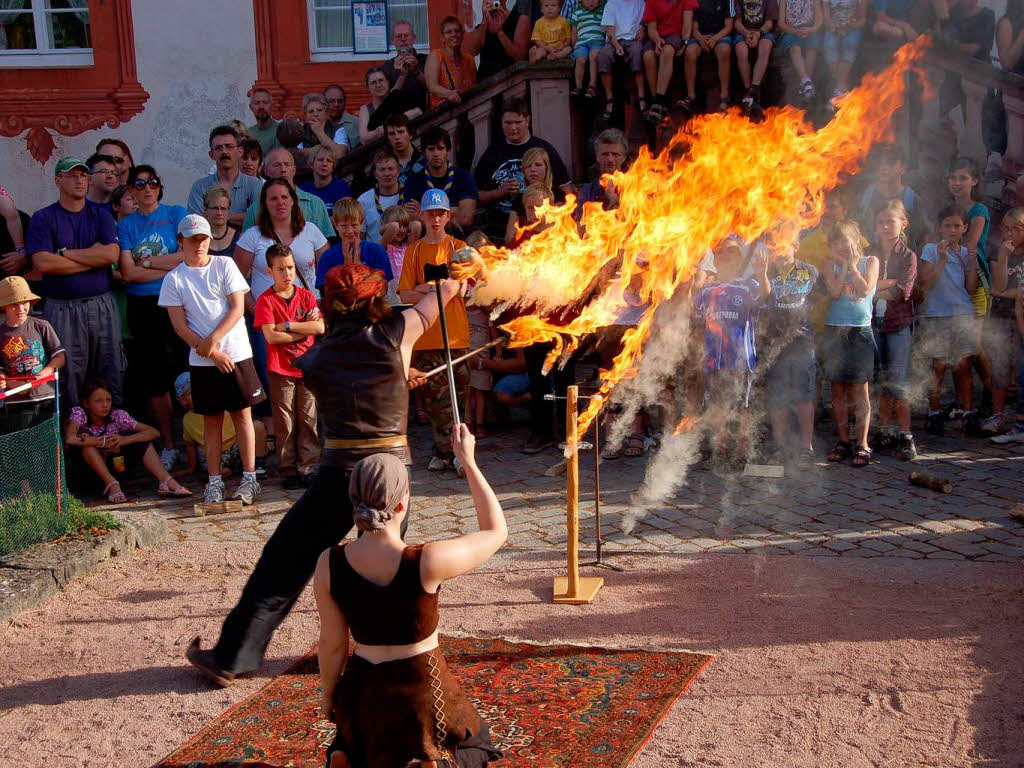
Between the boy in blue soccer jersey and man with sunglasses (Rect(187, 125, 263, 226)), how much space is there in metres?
4.26

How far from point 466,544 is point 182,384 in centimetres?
603

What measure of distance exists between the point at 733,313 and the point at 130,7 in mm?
9950

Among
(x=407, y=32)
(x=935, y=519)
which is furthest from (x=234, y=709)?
(x=407, y=32)

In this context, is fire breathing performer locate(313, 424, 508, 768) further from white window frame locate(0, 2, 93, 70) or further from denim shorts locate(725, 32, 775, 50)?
white window frame locate(0, 2, 93, 70)

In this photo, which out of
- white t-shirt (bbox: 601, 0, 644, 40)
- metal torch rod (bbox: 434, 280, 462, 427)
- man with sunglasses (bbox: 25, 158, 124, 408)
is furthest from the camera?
white t-shirt (bbox: 601, 0, 644, 40)

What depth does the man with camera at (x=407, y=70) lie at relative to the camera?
40.5 ft

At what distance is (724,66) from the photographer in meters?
10.9

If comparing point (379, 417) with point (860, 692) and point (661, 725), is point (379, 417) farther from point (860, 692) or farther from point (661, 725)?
point (860, 692)

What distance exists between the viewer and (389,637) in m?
3.71

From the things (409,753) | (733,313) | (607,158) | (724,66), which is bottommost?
(409,753)

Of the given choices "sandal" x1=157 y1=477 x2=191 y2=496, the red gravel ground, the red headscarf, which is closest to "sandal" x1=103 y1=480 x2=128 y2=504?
"sandal" x1=157 y1=477 x2=191 y2=496

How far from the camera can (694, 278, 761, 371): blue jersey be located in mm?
8297

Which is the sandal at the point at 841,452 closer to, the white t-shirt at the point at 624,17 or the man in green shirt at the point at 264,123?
the white t-shirt at the point at 624,17

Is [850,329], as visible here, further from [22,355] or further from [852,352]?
[22,355]
